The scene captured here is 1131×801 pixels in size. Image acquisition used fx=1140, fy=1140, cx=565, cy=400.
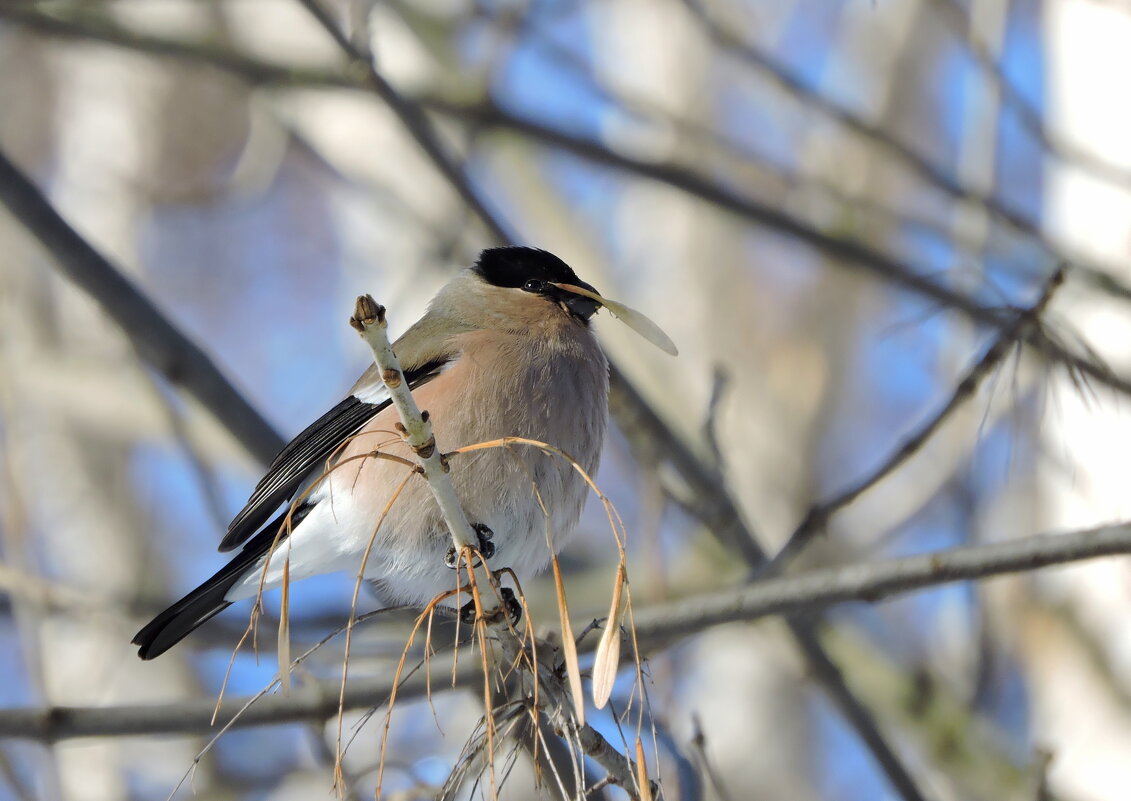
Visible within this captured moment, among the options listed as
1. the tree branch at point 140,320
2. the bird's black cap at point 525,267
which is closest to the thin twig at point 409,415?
the tree branch at point 140,320

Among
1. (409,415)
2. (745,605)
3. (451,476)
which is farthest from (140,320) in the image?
(745,605)

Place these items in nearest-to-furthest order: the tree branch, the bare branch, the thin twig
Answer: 1. the thin twig
2. the bare branch
3. the tree branch

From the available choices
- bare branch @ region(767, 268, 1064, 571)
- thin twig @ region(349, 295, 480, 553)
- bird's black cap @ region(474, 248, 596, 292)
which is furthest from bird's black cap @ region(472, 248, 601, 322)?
thin twig @ region(349, 295, 480, 553)

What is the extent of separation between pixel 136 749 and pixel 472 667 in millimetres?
4281

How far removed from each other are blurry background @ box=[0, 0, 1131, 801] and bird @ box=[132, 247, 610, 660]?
0.25 m

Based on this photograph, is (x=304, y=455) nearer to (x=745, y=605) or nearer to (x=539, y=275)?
(x=539, y=275)

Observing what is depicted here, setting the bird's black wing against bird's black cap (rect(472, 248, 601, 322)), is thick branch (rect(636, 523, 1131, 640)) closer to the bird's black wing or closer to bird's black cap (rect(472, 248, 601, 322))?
the bird's black wing

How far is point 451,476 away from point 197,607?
80 cm

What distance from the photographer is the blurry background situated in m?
3.84

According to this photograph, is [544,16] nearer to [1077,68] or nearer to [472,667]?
[1077,68]

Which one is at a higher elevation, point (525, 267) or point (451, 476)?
point (525, 267)

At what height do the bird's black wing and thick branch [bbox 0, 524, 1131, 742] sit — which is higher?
the bird's black wing

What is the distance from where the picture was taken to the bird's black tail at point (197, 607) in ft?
10.0

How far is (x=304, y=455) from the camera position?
3.14 metres
